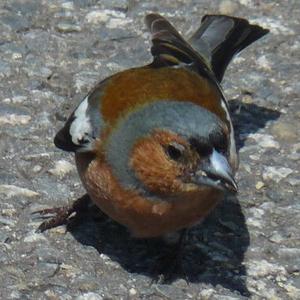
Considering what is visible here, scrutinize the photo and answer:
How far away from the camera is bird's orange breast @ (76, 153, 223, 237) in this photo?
179 inches

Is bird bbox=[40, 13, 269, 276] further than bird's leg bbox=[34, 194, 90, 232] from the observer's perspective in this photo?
No

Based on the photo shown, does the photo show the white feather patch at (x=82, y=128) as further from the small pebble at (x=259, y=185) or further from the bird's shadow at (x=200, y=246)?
the small pebble at (x=259, y=185)

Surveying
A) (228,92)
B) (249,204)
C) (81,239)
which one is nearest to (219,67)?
(228,92)

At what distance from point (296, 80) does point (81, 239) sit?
7.00 feet

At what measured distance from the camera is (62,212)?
521 cm

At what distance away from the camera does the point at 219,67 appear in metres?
5.97

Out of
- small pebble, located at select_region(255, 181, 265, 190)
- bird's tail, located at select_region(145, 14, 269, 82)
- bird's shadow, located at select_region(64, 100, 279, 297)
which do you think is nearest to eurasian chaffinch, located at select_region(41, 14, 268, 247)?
bird's shadow, located at select_region(64, 100, 279, 297)

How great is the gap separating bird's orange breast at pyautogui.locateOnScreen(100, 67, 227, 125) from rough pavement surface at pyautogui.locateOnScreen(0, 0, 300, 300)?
2.31ft

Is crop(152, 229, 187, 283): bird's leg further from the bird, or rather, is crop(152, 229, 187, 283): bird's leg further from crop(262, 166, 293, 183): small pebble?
crop(262, 166, 293, 183): small pebble

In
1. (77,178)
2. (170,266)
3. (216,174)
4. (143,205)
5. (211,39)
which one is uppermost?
(216,174)

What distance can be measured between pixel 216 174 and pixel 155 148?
293 millimetres

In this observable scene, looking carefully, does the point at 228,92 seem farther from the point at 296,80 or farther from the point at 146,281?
the point at 146,281

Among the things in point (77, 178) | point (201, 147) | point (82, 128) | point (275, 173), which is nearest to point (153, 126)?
point (201, 147)

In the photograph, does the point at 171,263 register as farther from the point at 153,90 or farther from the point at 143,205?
the point at 153,90
